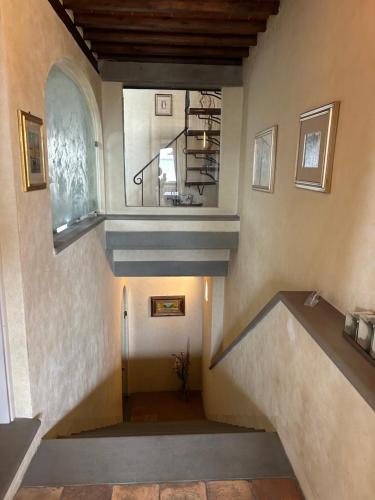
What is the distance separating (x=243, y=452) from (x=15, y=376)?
1.21m

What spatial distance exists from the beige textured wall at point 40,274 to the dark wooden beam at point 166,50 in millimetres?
408

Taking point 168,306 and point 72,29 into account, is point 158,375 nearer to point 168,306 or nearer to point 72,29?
point 168,306

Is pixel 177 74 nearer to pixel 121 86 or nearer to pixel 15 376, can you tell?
pixel 121 86

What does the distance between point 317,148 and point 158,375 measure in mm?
5950

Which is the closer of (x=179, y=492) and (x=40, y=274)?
(x=179, y=492)

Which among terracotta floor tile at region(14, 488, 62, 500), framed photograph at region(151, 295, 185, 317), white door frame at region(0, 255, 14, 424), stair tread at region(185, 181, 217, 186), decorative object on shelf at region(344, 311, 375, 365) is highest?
stair tread at region(185, 181, 217, 186)

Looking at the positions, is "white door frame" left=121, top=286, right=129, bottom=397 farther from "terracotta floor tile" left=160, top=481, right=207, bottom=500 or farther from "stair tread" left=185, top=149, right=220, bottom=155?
A: "terracotta floor tile" left=160, top=481, right=207, bottom=500

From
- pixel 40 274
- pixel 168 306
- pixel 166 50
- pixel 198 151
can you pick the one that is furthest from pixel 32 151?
pixel 168 306

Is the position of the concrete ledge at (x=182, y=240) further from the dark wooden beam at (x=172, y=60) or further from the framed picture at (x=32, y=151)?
the framed picture at (x=32, y=151)

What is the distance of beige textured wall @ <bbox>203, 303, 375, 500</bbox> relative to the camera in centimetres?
112

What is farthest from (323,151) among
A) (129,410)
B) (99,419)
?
(129,410)

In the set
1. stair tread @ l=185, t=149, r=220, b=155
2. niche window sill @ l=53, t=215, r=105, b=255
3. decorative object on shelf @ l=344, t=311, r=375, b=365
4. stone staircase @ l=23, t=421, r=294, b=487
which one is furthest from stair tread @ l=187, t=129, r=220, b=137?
stone staircase @ l=23, t=421, r=294, b=487

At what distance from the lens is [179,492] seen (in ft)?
4.92

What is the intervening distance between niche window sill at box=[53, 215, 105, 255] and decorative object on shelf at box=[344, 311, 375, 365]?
169 centimetres
